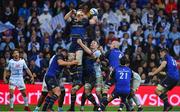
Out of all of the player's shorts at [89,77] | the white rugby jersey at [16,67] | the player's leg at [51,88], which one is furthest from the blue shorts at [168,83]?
the white rugby jersey at [16,67]

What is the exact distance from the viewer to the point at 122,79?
802 inches

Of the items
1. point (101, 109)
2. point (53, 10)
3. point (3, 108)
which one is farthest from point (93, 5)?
point (101, 109)

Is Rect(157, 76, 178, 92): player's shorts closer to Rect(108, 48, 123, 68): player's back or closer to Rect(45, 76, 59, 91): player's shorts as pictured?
Rect(108, 48, 123, 68): player's back

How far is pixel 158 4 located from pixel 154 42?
264cm

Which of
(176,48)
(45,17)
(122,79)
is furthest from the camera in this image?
(45,17)

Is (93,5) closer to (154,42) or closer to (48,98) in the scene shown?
(154,42)

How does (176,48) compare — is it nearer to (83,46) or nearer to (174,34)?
(174,34)

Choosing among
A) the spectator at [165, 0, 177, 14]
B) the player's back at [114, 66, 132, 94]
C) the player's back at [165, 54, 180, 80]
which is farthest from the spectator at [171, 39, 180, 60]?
the player's back at [114, 66, 132, 94]

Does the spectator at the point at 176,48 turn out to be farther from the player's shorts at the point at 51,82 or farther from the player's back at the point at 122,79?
the player's shorts at the point at 51,82

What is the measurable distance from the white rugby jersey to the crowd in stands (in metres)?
4.19

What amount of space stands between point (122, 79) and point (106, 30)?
9280mm

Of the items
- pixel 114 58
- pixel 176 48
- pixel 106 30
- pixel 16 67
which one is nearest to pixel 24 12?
pixel 106 30

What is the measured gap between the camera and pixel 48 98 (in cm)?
2039

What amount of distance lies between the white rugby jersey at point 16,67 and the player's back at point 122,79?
385 centimetres
